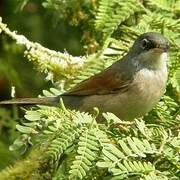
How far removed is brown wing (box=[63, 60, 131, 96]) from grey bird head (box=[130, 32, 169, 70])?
6.7 inches

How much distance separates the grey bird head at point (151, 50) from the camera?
17.3 ft

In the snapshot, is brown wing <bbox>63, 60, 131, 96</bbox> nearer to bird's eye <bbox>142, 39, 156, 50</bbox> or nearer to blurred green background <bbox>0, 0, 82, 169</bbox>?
bird's eye <bbox>142, 39, 156, 50</bbox>

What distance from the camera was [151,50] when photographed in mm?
5570

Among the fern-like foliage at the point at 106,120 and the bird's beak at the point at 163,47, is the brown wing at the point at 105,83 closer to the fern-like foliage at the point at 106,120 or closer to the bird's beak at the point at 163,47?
the fern-like foliage at the point at 106,120

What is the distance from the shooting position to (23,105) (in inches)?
229

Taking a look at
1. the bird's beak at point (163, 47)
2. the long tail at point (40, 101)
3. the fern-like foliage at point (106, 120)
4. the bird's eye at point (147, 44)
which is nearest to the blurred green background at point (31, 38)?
the fern-like foliage at point (106, 120)

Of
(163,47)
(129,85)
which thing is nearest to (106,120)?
(163,47)

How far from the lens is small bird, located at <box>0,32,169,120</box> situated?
535cm

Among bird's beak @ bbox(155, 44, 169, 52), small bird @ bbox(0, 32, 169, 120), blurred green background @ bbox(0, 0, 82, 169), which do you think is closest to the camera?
bird's beak @ bbox(155, 44, 169, 52)

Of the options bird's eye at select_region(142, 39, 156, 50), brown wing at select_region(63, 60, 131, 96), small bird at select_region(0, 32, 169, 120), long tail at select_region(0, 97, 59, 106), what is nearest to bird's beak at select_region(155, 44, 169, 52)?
small bird at select_region(0, 32, 169, 120)

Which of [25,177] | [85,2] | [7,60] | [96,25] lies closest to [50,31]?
[7,60]

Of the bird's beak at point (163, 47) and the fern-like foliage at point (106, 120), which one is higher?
the bird's beak at point (163, 47)

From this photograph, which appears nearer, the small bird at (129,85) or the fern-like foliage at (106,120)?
the fern-like foliage at (106,120)

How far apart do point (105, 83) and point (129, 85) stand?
0.61 feet
